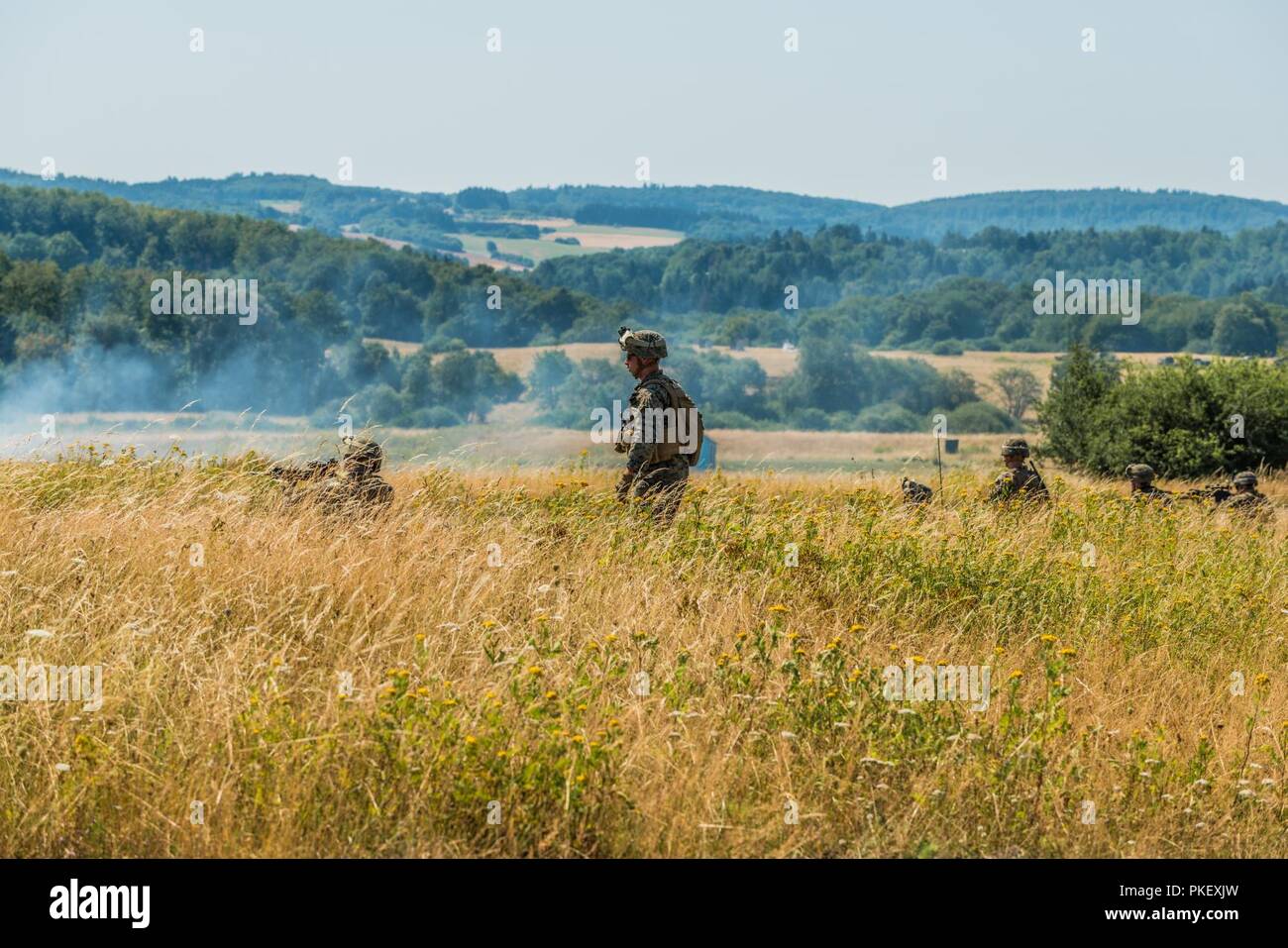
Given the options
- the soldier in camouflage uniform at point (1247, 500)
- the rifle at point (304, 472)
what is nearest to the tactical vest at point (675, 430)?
the rifle at point (304, 472)

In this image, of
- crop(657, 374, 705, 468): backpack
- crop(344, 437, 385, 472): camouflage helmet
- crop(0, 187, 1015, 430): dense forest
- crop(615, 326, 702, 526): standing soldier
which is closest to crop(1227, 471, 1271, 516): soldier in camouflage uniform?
crop(657, 374, 705, 468): backpack

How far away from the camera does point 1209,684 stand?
21.7 feet

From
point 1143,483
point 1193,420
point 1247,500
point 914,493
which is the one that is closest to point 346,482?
point 914,493

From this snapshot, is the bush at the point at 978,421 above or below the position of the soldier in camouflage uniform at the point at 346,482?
below

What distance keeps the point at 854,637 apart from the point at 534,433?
8795cm

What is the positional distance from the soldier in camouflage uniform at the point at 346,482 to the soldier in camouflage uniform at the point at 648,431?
1700 millimetres

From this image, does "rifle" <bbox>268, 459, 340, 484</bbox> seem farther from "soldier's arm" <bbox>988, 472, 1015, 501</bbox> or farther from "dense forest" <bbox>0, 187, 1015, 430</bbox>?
"dense forest" <bbox>0, 187, 1015, 430</bbox>

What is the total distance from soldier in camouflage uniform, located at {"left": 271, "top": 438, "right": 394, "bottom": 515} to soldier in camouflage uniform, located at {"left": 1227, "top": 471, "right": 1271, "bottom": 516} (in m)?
7.35

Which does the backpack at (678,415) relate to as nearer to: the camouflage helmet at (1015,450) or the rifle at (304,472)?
the rifle at (304,472)

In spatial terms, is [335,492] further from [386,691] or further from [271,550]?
[386,691]

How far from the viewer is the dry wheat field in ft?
14.7

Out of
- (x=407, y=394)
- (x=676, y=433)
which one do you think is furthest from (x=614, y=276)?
(x=676, y=433)

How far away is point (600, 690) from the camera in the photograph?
5.27 metres

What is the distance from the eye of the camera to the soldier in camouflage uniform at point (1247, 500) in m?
11.6
